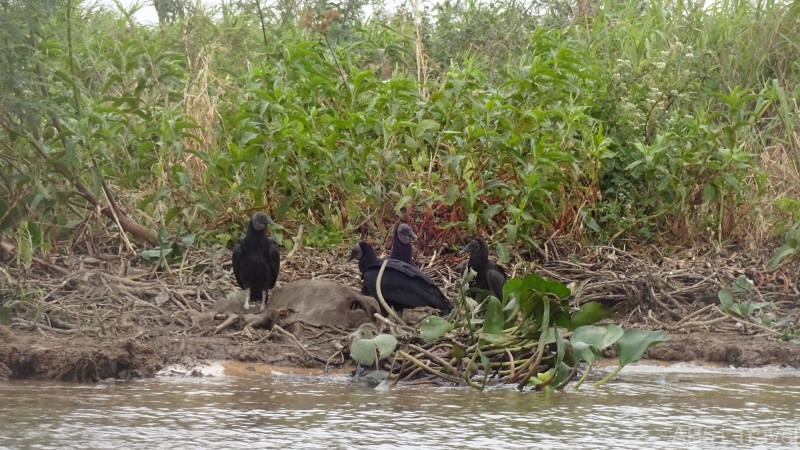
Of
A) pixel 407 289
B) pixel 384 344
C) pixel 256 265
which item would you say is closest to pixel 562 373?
pixel 384 344

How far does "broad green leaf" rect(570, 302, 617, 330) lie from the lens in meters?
4.86

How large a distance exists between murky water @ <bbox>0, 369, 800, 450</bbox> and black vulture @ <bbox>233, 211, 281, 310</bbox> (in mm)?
948

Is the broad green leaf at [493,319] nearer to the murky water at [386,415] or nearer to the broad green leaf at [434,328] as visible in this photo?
the broad green leaf at [434,328]

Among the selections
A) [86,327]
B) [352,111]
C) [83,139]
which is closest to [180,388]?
[86,327]

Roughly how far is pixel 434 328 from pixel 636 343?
3.08 ft

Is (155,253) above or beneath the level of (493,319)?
above

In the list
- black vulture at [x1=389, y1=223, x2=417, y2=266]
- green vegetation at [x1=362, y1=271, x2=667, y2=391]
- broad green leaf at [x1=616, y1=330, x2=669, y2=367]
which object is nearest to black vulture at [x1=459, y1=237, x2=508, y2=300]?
black vulture at [x1=389, y1=223, x2=417, y2=266]

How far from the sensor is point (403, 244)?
6457 millimetres

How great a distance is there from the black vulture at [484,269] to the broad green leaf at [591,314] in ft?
4.10

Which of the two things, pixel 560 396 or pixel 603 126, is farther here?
pixel 603 126

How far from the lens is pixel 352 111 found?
7.22 m

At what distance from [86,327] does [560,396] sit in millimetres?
2347

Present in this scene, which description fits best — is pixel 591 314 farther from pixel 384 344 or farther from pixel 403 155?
pixel 403 155

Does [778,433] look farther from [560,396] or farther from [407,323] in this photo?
[407,323]
